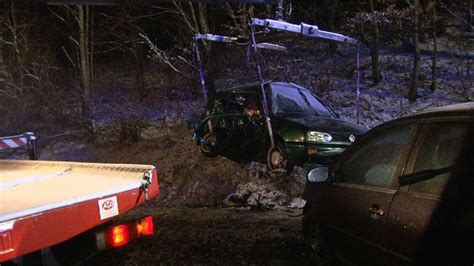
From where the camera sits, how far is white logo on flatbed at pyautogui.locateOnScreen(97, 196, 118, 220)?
11.4 feet

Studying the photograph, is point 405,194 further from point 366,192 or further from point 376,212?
point 366,192

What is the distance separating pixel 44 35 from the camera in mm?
23500

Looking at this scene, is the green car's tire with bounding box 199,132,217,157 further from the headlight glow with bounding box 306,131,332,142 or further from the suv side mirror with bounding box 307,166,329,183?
the suv side mirror with bounding box 307,166,329,183

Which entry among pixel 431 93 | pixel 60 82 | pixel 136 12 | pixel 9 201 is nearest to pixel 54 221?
pixel 9 201

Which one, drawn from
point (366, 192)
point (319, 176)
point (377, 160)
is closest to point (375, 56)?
point (319, 176)

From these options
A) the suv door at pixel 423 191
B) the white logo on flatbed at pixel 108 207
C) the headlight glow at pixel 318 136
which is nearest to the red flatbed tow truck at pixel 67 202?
the white logo on flatbed at pixel 108 207

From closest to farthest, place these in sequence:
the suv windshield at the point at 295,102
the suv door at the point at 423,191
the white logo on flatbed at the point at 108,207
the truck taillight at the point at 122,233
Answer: the suv door at the point at 423,191 → the white logo on flatbed at the point at 108,207 → the truck taillight at the point at 122,233 → the suv windshield at the point at 295,102

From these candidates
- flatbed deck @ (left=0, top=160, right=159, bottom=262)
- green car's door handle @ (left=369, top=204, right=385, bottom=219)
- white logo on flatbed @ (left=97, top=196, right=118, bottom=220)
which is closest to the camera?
flatbed deck @ (left=0, top=160, right=159, bottom=262)

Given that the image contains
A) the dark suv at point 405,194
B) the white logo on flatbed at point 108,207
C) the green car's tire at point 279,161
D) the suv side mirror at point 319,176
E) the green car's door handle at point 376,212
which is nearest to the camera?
the dark suv at point 405,194

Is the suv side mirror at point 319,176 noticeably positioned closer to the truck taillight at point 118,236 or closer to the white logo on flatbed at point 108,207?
the truck taillight at point 118,236

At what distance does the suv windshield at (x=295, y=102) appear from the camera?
9.64 metres

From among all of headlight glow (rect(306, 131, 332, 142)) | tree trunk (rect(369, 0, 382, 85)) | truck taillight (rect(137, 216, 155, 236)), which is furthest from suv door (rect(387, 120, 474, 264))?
tree trunk (rect(369, 0, 382, 85))

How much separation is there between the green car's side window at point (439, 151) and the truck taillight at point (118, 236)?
2.12 m

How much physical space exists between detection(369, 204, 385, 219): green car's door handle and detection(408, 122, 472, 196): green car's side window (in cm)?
33
